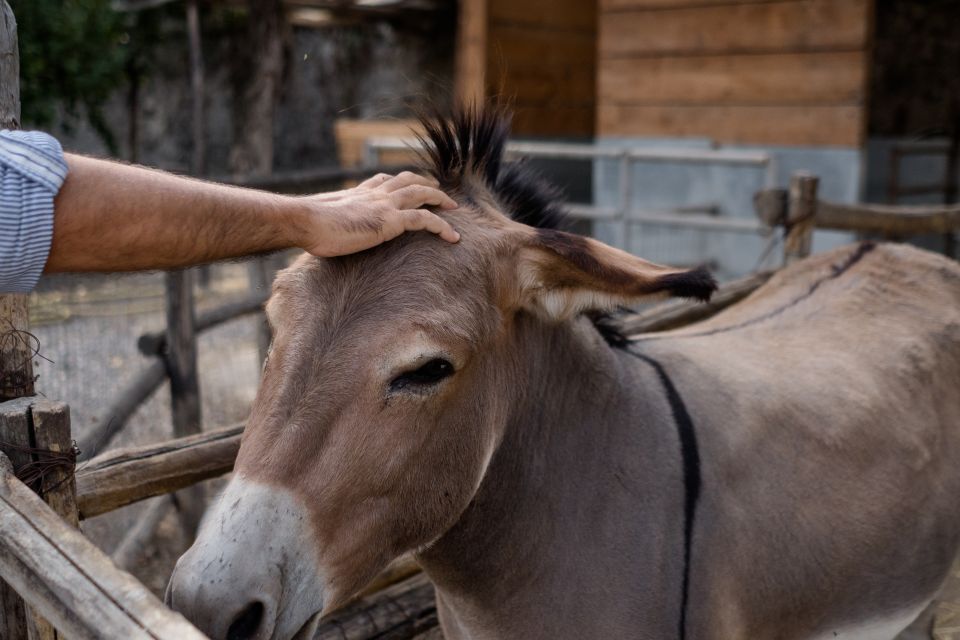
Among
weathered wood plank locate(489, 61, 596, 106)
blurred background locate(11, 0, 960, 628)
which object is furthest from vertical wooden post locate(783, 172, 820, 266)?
weathered wood plank locate(489, 61, 596, 106)

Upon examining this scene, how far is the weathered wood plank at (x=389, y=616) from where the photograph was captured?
2.61 metres

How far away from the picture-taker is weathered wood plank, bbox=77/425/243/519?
215 cm

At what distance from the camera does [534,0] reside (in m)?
9.40

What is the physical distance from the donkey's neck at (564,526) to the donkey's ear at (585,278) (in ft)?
0.32

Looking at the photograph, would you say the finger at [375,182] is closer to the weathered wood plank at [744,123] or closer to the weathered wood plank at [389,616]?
the weathered wood plank at [389,616]

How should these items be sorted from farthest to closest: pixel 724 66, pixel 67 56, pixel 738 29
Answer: pixel 67 56
pixel 724 66
pixel 738 29

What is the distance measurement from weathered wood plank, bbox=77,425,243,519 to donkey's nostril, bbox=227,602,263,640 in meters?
0.97

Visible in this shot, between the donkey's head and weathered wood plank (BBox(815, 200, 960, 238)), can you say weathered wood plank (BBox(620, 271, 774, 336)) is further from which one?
the donkey's head

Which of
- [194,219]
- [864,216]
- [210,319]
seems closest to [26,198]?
[194,219]

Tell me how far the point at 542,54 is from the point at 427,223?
8554mm

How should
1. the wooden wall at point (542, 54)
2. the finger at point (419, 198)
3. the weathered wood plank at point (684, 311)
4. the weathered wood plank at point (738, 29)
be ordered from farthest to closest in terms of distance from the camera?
the wooden wall at point (542, 54) → the weathered wood plank at point (738, 29) → the weathered wood plank at point (684, 311) → the finger at point (419, 198)

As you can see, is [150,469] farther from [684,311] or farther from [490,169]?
[684,311]

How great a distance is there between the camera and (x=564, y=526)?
1843 millimetres

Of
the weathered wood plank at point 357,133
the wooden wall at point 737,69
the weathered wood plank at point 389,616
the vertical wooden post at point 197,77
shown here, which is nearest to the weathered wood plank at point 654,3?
the wooden wall at point 737,69
